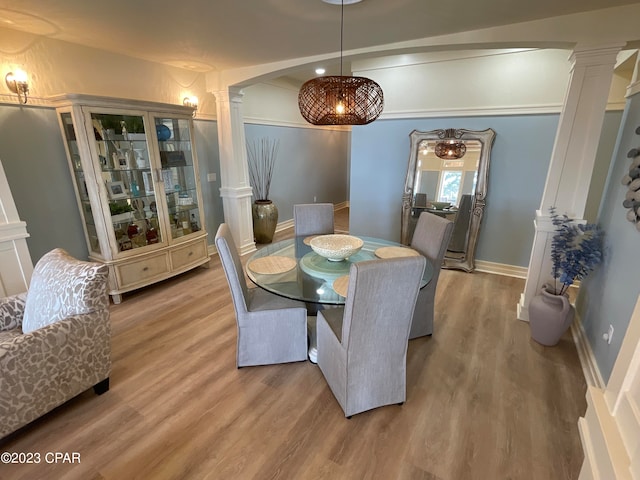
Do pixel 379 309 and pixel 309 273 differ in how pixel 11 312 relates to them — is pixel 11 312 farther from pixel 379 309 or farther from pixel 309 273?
pixel 379 309

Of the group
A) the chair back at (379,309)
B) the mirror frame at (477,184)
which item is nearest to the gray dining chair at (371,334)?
the chair back at (379,309)

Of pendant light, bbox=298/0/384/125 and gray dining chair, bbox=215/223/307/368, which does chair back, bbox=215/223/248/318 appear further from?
pendant light, bbox=298/0/384/125

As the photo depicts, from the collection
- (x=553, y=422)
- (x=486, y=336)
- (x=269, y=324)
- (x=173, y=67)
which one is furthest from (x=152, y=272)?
(x=553, y=422)

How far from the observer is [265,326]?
81.5 inches

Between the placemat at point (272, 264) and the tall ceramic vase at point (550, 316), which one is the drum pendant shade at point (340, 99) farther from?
the tall ceramic vase at point (550, 316)

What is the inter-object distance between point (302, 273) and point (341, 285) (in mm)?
384

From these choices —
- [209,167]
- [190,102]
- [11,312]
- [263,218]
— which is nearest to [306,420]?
[11,312]

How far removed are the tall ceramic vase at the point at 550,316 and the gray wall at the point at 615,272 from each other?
0.17 meters

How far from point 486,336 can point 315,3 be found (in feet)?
9.26

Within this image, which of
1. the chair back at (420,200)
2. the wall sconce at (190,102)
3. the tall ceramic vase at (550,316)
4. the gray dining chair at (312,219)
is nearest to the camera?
the tall ceramic vase at (550,316)

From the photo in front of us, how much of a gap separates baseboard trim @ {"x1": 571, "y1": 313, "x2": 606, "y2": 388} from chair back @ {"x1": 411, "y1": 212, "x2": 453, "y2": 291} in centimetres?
113

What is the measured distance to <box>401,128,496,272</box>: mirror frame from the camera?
353 cm

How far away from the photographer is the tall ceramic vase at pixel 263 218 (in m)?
4.79

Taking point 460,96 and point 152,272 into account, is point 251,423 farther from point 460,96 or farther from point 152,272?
point 460,96
